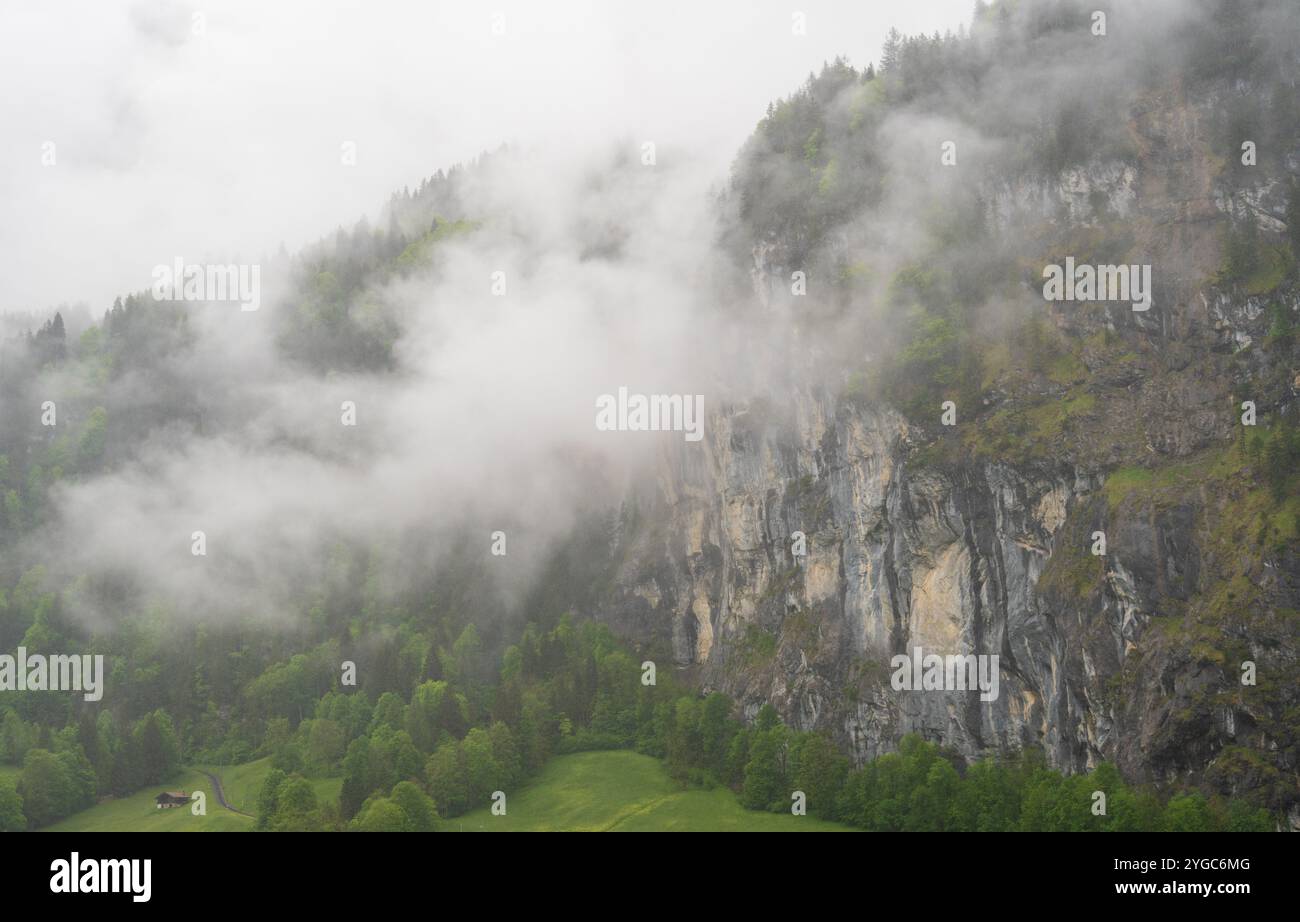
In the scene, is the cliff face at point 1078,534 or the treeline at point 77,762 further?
the treeline at point 77,762

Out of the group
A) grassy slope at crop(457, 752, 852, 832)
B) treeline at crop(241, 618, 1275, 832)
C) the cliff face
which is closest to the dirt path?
treeline at crop(241, 618, 1275, 832)

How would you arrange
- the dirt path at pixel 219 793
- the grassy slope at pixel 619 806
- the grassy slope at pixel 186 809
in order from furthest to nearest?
the dirt path at pixel 219 793 → the grassy slope at pixel 186 809 → the grassy slope at pixel 619 806

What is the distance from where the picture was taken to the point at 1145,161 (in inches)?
4439

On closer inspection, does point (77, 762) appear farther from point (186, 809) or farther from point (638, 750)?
point (638, 750)

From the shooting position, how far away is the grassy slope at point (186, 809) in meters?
125

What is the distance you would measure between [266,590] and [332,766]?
185ft

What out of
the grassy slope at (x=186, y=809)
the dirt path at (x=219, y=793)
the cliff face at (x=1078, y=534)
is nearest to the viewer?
the cliff face at (x=1078, y=534)

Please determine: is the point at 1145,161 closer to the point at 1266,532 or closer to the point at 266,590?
the point at 1266,532

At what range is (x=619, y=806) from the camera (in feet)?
376

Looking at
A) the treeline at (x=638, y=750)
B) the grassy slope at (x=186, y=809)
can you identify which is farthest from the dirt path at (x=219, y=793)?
the treeline at (x=638, y=750)

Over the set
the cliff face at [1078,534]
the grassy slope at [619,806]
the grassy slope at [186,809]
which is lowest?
the grassy slope at [186,809]

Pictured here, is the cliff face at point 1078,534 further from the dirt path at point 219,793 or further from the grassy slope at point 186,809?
the dirt path at point 219,793

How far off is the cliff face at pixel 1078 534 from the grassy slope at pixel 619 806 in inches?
493

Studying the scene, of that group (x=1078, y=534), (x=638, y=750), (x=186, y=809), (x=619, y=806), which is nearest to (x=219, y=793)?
(x=186, y=809)
